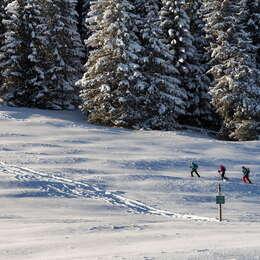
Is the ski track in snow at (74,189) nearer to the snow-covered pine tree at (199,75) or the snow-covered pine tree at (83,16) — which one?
the snow-covered pine tree at (199,75)

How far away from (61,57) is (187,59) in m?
10.5

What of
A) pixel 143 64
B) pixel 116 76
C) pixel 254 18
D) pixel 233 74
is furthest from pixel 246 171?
pixel 254 18

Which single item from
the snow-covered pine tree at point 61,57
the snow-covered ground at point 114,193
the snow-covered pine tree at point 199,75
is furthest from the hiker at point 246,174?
the snow-covered pine tree at point 61,57

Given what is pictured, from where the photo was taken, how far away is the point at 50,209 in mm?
25266

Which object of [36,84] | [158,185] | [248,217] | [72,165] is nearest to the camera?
[248,217]

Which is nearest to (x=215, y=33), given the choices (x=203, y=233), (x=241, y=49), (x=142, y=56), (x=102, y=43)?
(x=241, y=49)

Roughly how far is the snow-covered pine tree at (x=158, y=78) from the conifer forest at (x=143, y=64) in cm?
8

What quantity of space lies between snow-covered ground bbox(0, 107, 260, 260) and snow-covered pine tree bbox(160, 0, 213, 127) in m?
3.79

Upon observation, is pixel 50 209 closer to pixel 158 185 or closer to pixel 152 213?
pixel 152 213

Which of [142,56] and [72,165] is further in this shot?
[142,56]

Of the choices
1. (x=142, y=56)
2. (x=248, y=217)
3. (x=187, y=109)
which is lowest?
(x=248, y=217)

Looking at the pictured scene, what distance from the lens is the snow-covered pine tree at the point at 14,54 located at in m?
49.9

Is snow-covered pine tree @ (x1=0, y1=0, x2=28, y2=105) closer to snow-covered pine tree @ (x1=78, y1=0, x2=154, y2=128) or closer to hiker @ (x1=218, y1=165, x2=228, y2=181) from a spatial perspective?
snow-covered pine tree @ (x1=78, y1=0, x2=154, y2=128)

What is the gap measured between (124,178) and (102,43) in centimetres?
Answer: 1781
